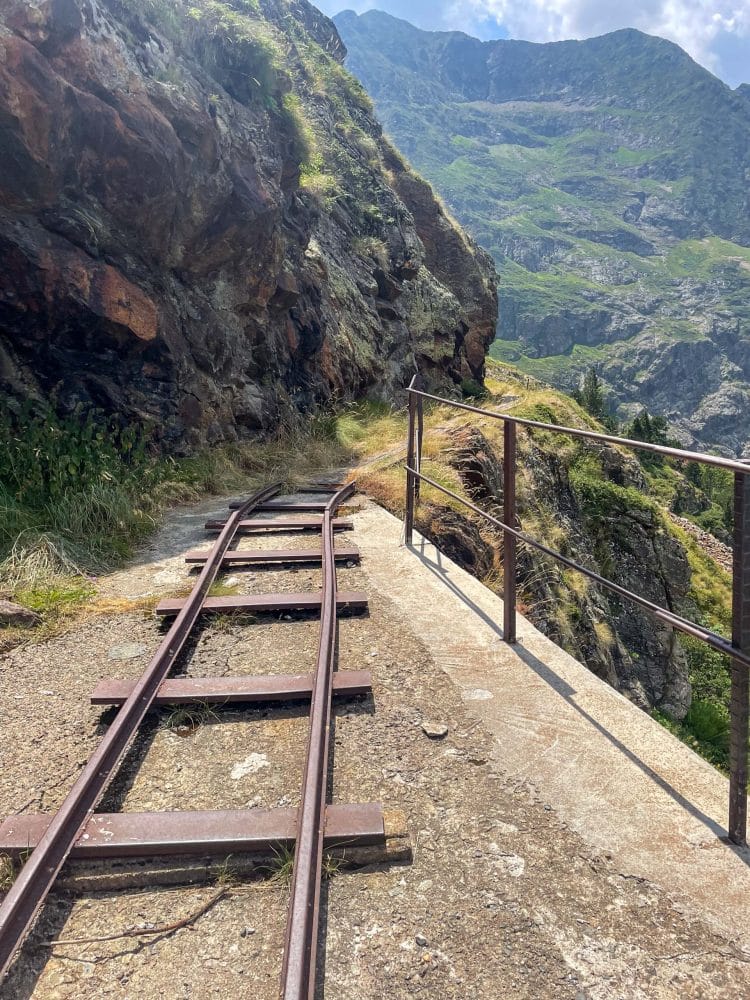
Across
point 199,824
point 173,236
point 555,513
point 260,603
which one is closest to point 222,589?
point 260,603

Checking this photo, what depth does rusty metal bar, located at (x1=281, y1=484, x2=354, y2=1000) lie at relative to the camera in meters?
1.81

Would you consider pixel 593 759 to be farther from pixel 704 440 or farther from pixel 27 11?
pixel 704 440

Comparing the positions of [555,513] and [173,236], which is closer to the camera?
[173,236]

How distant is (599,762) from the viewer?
2945 mm

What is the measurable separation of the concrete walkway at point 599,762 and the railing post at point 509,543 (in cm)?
14

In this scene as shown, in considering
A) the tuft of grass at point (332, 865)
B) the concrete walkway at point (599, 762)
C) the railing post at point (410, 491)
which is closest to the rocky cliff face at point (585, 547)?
the railing post at point (410, 491)

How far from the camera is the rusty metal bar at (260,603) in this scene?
183 inches

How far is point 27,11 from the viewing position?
286 inches

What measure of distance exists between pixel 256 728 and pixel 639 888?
1.82 metres

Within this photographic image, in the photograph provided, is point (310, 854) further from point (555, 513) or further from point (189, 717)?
point (555, 513)

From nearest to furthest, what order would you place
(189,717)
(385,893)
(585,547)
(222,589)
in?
1. (385,893)
2. (189,717)
3. (222,589)
4. (585,547)

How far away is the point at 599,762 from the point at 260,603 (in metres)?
2.58

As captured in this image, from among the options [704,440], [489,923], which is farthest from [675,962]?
[704,440]

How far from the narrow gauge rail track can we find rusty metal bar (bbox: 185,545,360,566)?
5.47 feet
